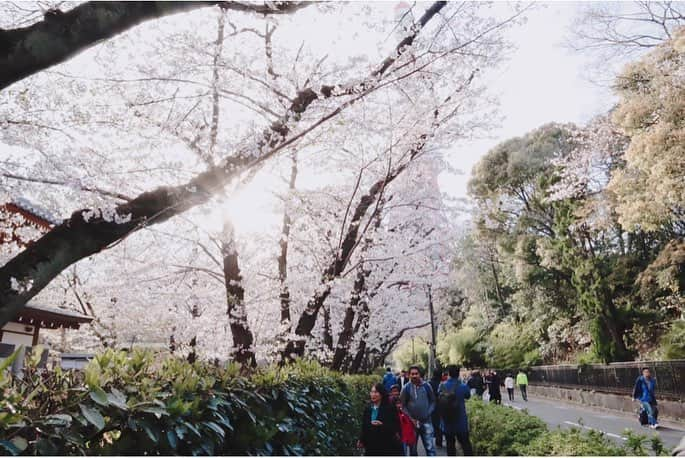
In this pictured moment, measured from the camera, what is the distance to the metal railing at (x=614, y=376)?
46.8ft

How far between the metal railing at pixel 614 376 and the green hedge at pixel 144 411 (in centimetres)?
1440

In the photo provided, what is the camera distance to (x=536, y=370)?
28484 mm

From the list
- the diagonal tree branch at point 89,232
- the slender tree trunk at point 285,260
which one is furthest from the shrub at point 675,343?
the diagonal tree branch at point 89,232

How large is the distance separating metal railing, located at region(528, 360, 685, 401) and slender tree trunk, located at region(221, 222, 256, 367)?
1311 centimetres

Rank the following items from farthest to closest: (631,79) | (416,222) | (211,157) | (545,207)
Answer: (545,207), (416,222), (631,79), (211,157)

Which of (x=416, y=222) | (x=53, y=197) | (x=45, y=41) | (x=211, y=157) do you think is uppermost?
(x=416, y=222)

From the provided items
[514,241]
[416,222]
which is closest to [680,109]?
[416,222]

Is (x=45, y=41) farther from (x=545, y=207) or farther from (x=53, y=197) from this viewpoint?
(x=545, y=207)

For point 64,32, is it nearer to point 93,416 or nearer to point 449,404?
point 93,416

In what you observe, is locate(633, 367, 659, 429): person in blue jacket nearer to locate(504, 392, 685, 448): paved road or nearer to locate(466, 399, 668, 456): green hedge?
locate(504, 392, 685, 448): paved road

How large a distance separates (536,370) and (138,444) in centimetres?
3011

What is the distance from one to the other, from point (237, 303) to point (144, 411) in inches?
275

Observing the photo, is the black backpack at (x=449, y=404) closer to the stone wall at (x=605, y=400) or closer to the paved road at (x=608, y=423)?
the paved road at (x=608, y=423)

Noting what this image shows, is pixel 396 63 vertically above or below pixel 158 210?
above
